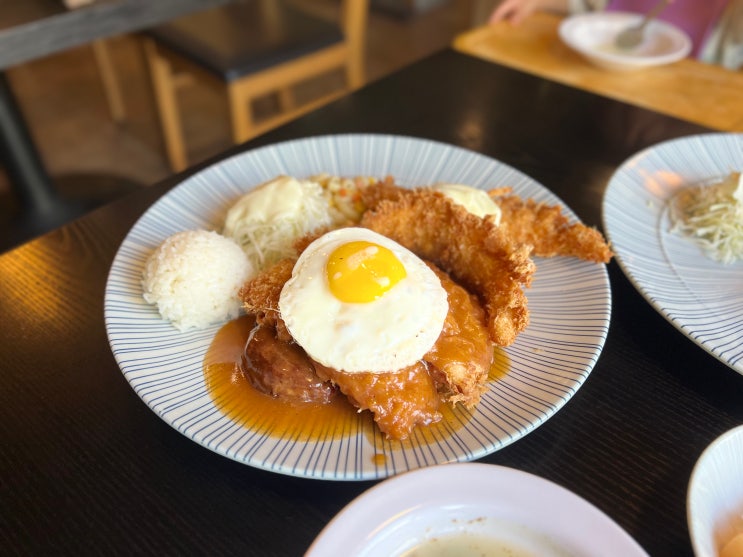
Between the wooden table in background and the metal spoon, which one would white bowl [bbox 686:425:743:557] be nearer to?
the wooden table in background

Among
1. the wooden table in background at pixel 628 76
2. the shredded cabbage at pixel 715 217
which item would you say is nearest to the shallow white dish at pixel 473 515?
the shredded cabbage at pixel 715 217

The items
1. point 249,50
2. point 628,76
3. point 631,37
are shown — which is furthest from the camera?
point 249,50

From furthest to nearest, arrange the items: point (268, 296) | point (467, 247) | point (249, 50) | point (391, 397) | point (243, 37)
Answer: point (243, 37) → point (249, 50) → point (467, 247) → point (268, 296) → point (391, 397)

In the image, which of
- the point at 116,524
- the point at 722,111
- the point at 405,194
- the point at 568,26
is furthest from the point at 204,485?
the point at 568,26

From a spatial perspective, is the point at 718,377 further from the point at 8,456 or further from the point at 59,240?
the point at 59,240

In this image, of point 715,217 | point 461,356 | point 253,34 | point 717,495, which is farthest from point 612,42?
point 717,495

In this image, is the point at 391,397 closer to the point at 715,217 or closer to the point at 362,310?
the point at 362,310
